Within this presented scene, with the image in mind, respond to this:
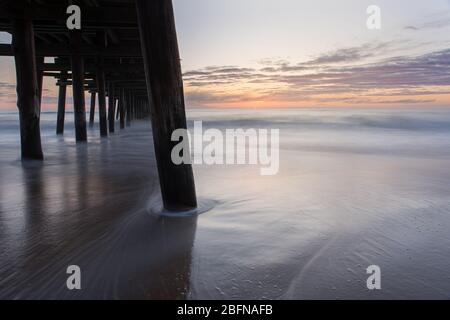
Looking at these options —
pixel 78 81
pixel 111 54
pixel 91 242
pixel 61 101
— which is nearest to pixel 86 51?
pixel 111 54

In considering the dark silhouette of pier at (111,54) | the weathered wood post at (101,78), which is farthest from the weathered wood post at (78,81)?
the weathered wood post at (101,78)

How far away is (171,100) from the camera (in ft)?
8.98

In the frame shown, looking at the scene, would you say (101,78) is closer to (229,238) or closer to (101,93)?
(101,93)

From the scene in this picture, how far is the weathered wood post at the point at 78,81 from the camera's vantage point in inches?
330

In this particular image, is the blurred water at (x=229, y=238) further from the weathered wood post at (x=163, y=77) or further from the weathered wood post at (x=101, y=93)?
the weathered wood post at (x=101, y=93)

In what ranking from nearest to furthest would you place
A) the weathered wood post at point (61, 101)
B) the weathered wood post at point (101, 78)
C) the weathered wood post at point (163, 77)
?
1. the weathered wood post at point (163, 77)
2. the weathered wood post at point (101, 78)
3. the weathered wood post at point (61, 101)

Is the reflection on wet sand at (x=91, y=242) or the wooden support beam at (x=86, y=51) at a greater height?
the wooden support beam at (x=86, y=51)

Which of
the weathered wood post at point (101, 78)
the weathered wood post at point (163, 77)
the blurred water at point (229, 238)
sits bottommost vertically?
the blurred water at point (229, 238)

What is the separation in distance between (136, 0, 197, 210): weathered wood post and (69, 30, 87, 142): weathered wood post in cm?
628

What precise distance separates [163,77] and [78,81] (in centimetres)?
701

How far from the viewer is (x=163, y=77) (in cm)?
270

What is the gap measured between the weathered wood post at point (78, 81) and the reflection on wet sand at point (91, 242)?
501cm

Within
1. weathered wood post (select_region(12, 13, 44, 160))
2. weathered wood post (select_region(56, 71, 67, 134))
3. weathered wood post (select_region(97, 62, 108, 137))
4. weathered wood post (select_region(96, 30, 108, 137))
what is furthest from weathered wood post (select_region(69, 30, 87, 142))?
weathered wood post (select_region(56, 71, 67, 134))
